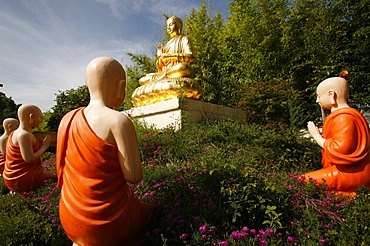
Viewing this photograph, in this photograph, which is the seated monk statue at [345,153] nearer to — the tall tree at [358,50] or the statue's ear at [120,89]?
the statue's ear at [120,89]

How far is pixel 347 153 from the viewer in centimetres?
264

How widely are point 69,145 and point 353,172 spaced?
8.71ft

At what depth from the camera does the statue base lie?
5.00 m

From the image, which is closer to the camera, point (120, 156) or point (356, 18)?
point (120, 156)

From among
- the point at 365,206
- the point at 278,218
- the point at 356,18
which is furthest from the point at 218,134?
the point at 356,18

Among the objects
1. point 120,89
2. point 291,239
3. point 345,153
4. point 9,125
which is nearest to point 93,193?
point 120,89

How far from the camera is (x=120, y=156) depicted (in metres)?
1.79

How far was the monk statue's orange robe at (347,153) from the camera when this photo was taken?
2625 mm

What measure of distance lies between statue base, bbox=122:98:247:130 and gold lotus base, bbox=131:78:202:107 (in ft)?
0.81

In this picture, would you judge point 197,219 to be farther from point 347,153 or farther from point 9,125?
point 9,125

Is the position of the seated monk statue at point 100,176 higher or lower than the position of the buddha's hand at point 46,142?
lower

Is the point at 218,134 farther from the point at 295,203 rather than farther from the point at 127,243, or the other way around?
the point at 127,243

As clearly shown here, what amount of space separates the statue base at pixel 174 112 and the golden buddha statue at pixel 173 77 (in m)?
0.27

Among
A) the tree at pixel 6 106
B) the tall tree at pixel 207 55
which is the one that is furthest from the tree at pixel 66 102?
the tall tree at pixel 207 55
